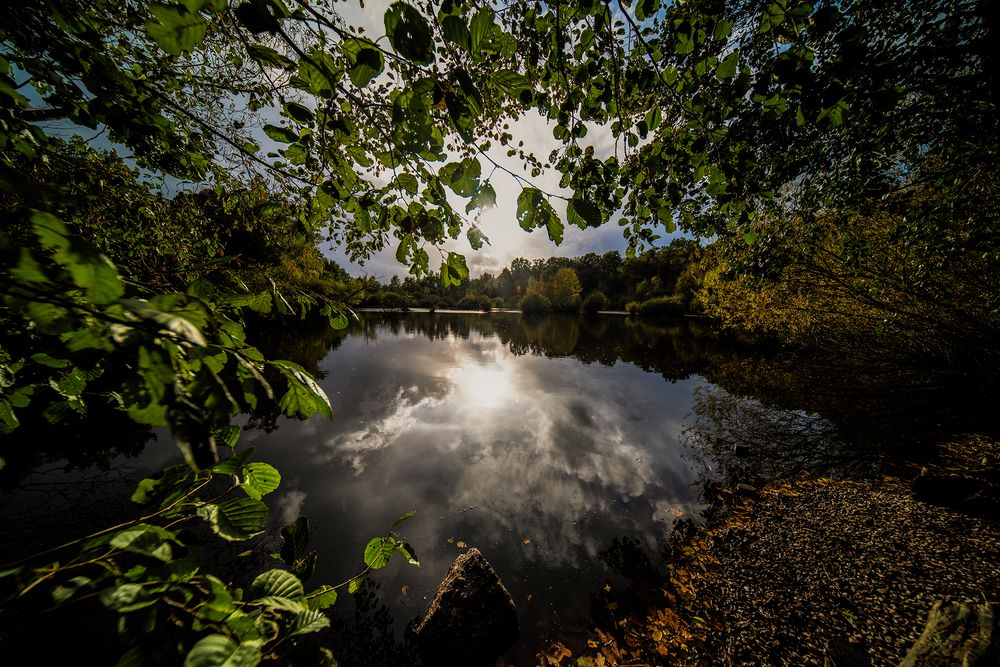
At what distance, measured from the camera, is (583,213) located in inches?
66.1

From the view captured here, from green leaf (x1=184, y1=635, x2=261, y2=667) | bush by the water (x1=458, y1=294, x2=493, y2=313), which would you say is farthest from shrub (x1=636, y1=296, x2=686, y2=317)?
green leaf (x1=184, y1=635, x2=261, y2=667)

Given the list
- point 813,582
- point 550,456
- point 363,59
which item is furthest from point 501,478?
point 363,59

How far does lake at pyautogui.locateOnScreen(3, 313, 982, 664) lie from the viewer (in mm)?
4473

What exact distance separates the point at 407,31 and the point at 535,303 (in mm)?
57017

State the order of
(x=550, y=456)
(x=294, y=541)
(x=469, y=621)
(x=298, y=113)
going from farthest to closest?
(x=550, y=456) < (x=469, y=621) < (x=298, y=113) < (x=294, y=541)

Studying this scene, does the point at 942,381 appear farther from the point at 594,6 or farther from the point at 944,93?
the point at 594,6

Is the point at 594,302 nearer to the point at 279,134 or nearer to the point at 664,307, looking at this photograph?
the point at 664,307

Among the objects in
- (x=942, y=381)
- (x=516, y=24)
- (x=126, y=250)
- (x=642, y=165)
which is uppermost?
(x=516, y=24)

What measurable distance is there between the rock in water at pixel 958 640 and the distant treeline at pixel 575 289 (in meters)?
41.6

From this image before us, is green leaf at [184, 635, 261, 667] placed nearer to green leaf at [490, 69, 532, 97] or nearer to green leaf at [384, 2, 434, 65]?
green leaf at [384, 2, 434, 65]

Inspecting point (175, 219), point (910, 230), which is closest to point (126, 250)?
point (175, 219)

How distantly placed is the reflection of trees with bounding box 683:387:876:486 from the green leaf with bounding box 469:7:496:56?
28.4ft

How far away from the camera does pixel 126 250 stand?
544 centimetres

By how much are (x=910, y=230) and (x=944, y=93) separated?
6.27 ft
